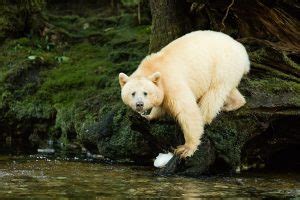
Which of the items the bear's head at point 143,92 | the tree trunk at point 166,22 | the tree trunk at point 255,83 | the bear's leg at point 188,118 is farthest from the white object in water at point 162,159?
the tree trunk at point 166,22

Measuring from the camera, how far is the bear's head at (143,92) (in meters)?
9.74

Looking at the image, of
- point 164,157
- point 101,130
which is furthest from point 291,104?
point 101,130

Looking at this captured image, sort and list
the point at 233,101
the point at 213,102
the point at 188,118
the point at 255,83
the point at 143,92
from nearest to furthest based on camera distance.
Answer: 1. the point at 143,92
2. the point at 188,118
3. the point at 213,102
4. the point at 233,101
5. the point at 255,83

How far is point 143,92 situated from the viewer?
32.1 feet

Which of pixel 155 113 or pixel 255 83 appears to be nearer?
pixel 155 113

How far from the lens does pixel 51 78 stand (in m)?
16.5

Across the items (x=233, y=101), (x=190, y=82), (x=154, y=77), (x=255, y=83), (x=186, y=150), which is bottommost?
(x=186, y=150)

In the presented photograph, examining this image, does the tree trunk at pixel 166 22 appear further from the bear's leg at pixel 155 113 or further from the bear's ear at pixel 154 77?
the bear's ear at pixel 154 77

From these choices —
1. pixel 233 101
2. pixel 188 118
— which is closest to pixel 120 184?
pixel 188 118

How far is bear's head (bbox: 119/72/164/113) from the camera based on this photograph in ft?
32.0

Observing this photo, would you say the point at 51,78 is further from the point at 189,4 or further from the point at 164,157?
the point at 164,157

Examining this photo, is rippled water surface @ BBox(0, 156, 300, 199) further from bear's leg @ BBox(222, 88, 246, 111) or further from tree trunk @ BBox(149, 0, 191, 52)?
tree trunk @ BBox(149, 0, 191, 52)

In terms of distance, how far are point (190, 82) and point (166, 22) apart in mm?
3334

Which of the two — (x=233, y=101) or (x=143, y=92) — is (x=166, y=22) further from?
(x=143, y=92)
